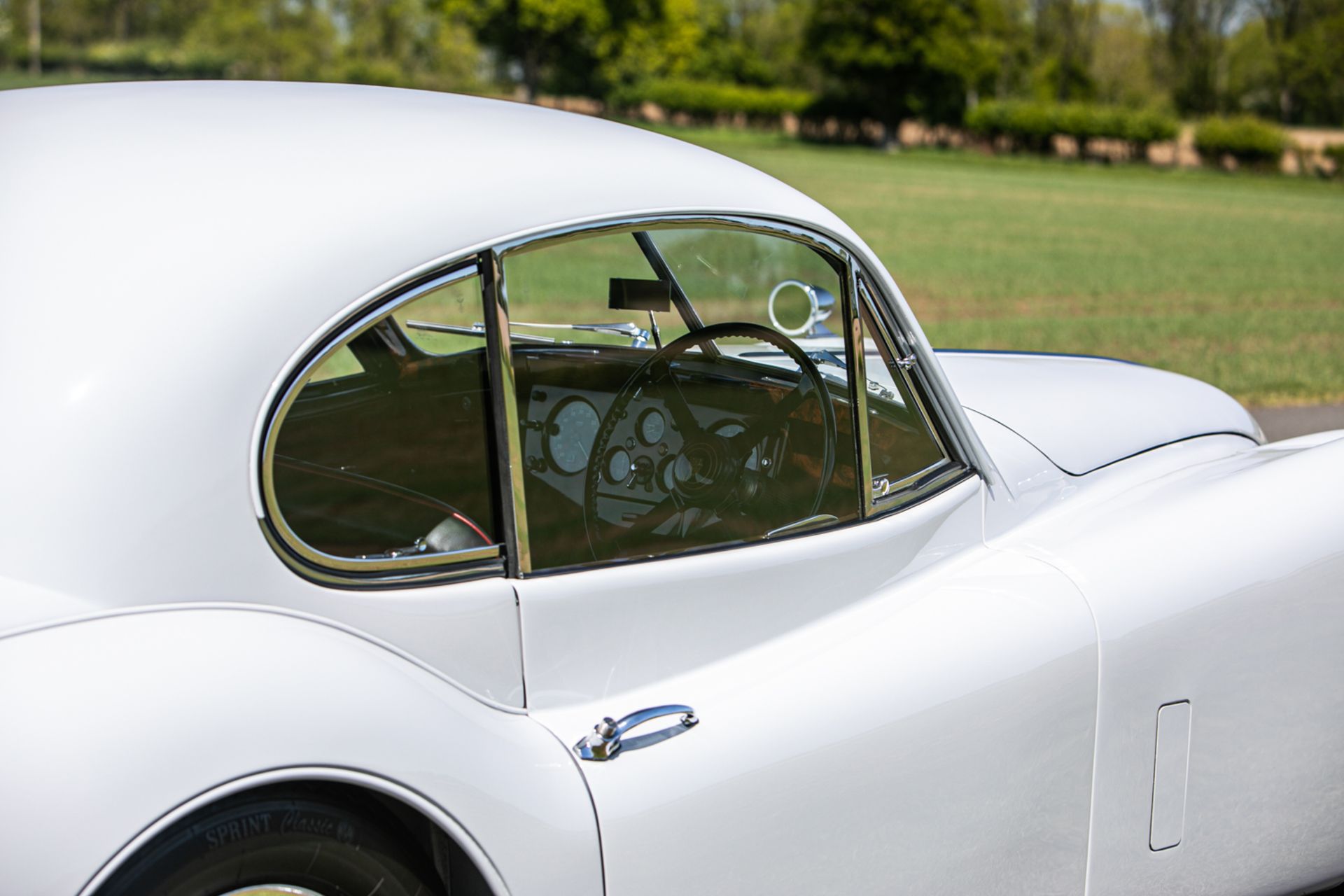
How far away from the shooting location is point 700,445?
2004 millimetres

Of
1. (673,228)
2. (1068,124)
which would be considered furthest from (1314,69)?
(673,228)

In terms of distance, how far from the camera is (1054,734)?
1980 millimetres

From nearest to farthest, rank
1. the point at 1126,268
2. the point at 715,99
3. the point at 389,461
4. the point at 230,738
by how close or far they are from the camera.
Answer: the point at 230,738 < the point at 389,461 < the point at 1126,268 < the point at 715,99

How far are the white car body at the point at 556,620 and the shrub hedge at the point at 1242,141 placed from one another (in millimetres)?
53700

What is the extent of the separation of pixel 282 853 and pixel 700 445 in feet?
3.02

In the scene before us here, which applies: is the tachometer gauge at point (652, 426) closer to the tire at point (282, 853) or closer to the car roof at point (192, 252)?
the car roof at point (192, 252)

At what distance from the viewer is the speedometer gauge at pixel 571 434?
1.95 meters

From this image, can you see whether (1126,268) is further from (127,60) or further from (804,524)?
(127,60)

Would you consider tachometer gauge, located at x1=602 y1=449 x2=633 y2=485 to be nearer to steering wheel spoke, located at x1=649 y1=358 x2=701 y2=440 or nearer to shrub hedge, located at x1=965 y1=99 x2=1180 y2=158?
steering wheel spoke, located at x1=649 y1=358 x2=701 y2=440

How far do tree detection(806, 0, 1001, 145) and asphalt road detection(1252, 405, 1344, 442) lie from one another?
60.9 m

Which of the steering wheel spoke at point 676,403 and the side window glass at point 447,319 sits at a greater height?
the side window glass at point 447,319

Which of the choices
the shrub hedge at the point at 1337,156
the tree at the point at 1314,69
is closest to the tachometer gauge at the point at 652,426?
the shrub hedge at the point at 1337,156

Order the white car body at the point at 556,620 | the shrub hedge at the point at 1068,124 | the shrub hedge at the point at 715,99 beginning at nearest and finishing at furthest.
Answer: the white car body at the point at 556,620 < the shrub hedge at the point at 1068,124 < the shrub hedge at the point at 715,99

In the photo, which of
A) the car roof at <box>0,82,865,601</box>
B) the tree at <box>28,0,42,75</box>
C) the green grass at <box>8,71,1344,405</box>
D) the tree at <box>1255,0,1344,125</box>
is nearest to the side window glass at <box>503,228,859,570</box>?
the car roof at <box>0,82,865,601</box>
